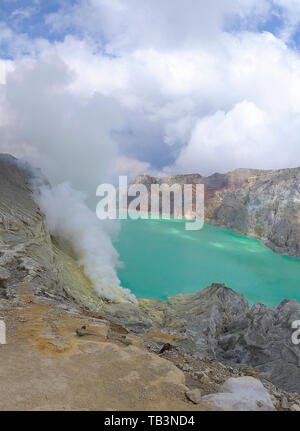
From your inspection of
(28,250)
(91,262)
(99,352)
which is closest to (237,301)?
(91,262)

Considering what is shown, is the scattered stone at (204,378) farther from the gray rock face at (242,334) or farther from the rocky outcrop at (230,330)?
the gray rock face at (242,334)

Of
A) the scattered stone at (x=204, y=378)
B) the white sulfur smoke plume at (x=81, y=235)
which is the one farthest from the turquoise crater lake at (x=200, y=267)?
the scattered stone at (x=204, y=378)

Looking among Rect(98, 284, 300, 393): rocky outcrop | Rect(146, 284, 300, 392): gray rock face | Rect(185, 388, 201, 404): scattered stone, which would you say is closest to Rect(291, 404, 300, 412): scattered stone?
Rect(185, 388, 201, 404): scattered stone

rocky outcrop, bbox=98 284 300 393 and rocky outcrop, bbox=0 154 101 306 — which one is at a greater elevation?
rocky outcrop, bbox=0 154 101 306

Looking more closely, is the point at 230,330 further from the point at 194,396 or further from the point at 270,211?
the point at 270,211

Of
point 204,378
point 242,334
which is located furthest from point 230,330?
point 204,378

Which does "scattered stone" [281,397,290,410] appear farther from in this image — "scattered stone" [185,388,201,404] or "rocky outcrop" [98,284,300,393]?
"rocky outcrop" [98,284,300,393]
